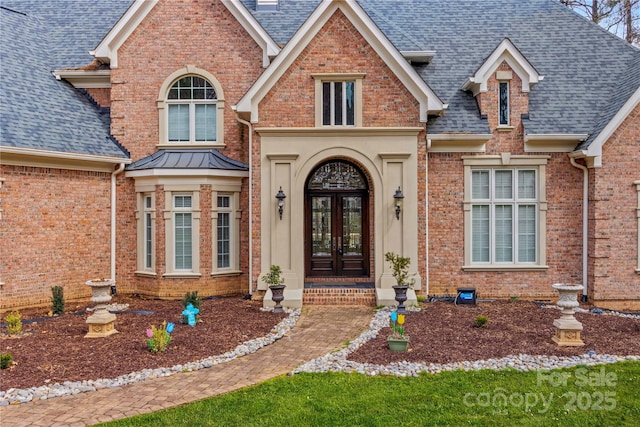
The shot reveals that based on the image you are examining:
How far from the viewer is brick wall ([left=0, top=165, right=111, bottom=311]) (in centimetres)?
1110

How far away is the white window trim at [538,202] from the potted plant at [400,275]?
2.20m

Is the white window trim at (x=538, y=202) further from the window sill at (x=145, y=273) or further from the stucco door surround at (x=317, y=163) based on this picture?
the window sill at (x=145, y=273)

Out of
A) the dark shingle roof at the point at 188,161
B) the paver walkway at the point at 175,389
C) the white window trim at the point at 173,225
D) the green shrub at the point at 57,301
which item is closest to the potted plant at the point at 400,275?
the paver walkway at the point at 175,389

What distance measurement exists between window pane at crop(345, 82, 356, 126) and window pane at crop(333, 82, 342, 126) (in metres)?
0.19

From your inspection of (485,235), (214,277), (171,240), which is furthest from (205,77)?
(485,235)

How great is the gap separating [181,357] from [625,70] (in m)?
14.5

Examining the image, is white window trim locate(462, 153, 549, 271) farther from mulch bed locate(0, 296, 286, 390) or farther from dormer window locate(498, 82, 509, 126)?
mulch bed locate(0, 296, 286, 390)

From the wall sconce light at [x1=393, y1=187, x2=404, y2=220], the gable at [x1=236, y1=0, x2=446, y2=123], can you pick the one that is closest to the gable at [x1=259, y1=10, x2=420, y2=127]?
the gable at [x1=236, y1=0, x2=446, y2=123]

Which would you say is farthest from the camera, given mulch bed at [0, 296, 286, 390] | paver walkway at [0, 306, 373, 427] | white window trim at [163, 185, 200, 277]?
white window trim at [163, 185, 200, 277]

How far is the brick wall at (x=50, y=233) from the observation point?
36.4ft

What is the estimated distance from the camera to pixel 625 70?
1396 centimetres

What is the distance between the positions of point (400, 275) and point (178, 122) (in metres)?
7.74

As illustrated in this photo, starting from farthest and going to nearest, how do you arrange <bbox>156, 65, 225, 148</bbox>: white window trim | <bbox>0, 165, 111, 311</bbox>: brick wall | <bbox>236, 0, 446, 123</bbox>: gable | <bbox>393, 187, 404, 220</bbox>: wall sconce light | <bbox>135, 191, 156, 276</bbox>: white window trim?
<bbox>156, 65, 225, 148</bbox>: white window trim < <bbox>135, 191, 156, 276</bbox>: white window trim < <bbox>393, 187, 404, 220</bbox>: wall sconce light < <bbox>236, 0, 446, 123</bbox>: gable < <bbox>0, 165, 111, 311</bbox>: brick wall

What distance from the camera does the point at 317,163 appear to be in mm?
12188
